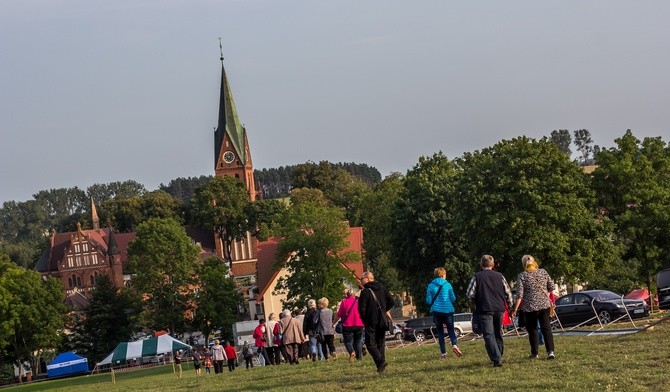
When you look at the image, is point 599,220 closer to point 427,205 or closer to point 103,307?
point 427,205

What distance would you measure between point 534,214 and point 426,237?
38.2 feet

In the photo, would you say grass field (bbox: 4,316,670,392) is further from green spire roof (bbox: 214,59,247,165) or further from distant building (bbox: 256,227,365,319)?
green spire roof (bbox: 214,59,247,165)

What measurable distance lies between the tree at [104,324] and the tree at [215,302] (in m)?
5.51

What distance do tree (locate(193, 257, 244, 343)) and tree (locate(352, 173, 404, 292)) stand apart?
41.8ft

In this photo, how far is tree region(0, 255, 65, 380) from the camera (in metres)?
88.7

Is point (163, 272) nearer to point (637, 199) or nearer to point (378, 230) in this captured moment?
point (378, 230)

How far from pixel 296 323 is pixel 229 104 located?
466ft

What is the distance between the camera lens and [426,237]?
64.9m

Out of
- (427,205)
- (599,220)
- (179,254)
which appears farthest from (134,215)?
(599,220)

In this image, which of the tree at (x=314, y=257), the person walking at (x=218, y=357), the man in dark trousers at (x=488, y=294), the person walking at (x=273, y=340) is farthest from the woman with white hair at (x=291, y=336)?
the tree at (x=314, y=257)

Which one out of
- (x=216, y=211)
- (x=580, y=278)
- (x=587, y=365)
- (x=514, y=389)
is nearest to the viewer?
(x=514, y=389)

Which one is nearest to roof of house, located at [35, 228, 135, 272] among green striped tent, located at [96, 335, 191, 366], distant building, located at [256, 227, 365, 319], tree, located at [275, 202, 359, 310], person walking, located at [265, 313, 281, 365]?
distant building, located at [256, 227, 365, 319]

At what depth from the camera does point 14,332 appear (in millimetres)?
88500

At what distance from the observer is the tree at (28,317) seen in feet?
291
